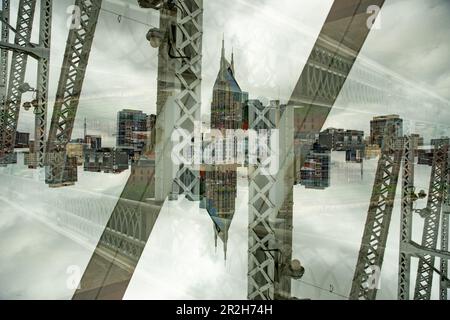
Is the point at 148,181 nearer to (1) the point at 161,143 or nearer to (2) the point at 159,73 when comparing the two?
(1) the point at 161,143

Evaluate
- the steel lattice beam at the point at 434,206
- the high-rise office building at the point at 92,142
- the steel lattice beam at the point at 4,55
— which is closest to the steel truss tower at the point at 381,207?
the steel lattice beam at the point at 434,206

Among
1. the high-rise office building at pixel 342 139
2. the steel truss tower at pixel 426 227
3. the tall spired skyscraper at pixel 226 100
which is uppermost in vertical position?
the tall spired skyscraper at pixel 226 100

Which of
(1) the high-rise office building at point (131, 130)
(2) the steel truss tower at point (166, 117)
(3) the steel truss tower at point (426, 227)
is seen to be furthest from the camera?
(3) the steel truss tower at point (426, 227)

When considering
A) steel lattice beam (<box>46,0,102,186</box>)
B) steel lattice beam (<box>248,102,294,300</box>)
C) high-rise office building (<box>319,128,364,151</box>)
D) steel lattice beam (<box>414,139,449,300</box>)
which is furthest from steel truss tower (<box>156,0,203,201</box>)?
steel lattice beam (<box>414,139,449,300</box>)

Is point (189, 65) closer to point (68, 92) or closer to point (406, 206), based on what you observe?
point (68, 92)

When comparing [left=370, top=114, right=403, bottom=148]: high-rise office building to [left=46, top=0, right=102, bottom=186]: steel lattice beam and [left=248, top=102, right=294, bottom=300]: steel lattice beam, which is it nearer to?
[left=248, top=102, right=294, bottom=300]: steel lattice beam

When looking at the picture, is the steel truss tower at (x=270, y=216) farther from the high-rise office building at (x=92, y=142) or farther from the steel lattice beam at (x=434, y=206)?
the steel lattice beam at (x=434, y=206)
